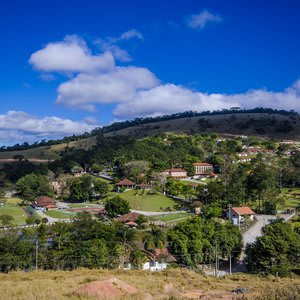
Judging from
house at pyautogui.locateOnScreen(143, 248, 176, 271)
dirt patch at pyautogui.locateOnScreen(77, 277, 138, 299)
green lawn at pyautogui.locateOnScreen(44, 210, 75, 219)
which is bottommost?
house at pyautogui.locateOnScreen(143, 248, 176, 271)

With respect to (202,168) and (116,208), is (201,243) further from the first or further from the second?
(202,168)

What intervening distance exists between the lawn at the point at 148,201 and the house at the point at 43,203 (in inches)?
543

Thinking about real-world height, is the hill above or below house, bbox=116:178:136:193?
above

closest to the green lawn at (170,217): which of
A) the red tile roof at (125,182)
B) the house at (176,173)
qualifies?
the red tile roof at (125,182)

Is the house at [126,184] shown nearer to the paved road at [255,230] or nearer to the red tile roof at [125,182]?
the red tile roof at [125,182]

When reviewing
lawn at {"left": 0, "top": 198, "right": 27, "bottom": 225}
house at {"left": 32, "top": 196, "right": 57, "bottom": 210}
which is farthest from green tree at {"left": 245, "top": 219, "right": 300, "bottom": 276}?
house at {"left": 32, "top": 196, "right": 57, "bottom": 210}

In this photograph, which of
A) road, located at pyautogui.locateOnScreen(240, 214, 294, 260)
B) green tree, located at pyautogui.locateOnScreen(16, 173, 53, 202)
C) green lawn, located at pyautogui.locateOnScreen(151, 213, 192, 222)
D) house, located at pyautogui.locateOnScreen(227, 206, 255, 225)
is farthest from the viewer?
green tree, located at pyautogui.locateOnScreen(16, 173, 53, 202)

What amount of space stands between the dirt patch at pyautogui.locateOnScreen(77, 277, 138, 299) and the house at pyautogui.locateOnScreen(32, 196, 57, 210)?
2243 inches

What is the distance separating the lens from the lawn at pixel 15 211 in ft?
202

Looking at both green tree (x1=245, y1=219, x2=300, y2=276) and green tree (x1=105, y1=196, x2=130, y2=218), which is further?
green tree (x1=105, y1=196, x2=130, y2=218)

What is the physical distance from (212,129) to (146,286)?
158m

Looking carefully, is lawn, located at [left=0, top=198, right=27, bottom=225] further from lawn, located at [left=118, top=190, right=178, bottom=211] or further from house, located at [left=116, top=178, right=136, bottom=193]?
house, located at [left=116, top=178, right=136, bottom=193]

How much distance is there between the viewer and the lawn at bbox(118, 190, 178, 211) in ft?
225

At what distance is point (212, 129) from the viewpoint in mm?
176000
